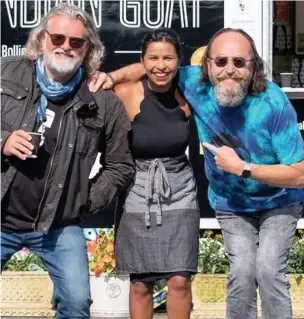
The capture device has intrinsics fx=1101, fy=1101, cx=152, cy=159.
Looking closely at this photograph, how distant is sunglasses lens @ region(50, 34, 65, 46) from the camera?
5156mm

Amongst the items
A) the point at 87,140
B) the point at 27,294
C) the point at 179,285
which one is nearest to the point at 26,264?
the point at 27,294

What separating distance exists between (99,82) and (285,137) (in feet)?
3.09

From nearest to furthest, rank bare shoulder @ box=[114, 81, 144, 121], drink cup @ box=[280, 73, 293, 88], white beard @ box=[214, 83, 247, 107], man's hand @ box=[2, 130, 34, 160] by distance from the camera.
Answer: man's hand @ box=[2, 130, 34, 160] < white beard @ box=[214, 83, 247, 107] < bare shoulder @ box=[114, 81, 144, 121] < drink cup @ box=[280, 73, 293, 88]

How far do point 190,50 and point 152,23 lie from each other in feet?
1.08

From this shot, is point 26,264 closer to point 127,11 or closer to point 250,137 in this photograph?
point 127,11

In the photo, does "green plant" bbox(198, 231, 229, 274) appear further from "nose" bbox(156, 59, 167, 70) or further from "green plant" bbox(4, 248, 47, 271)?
"nose" bbox(156, 59, 167, 70)

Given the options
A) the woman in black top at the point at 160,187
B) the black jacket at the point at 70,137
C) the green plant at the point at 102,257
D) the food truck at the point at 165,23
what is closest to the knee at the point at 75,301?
the black jacket at the point at 70,137

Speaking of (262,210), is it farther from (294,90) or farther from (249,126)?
(294,90)

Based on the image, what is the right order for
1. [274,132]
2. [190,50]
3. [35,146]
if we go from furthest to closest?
1. [190,50]
2. [274,132]
3. [35,146]

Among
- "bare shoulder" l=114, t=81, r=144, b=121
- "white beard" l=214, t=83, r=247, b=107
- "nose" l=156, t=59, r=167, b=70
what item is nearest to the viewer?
"white beard" l=214, t=83, r=247, b=107

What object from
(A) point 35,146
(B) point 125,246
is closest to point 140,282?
(B) point 125,246

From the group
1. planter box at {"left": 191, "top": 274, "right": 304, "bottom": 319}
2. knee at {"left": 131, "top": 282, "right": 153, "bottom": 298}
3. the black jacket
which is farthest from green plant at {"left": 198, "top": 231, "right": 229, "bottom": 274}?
the black jacket

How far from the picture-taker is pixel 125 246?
18.6 ft

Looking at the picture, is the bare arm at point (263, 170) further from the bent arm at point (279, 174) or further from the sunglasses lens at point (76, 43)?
the sunglasses lens at point (76, 43)
